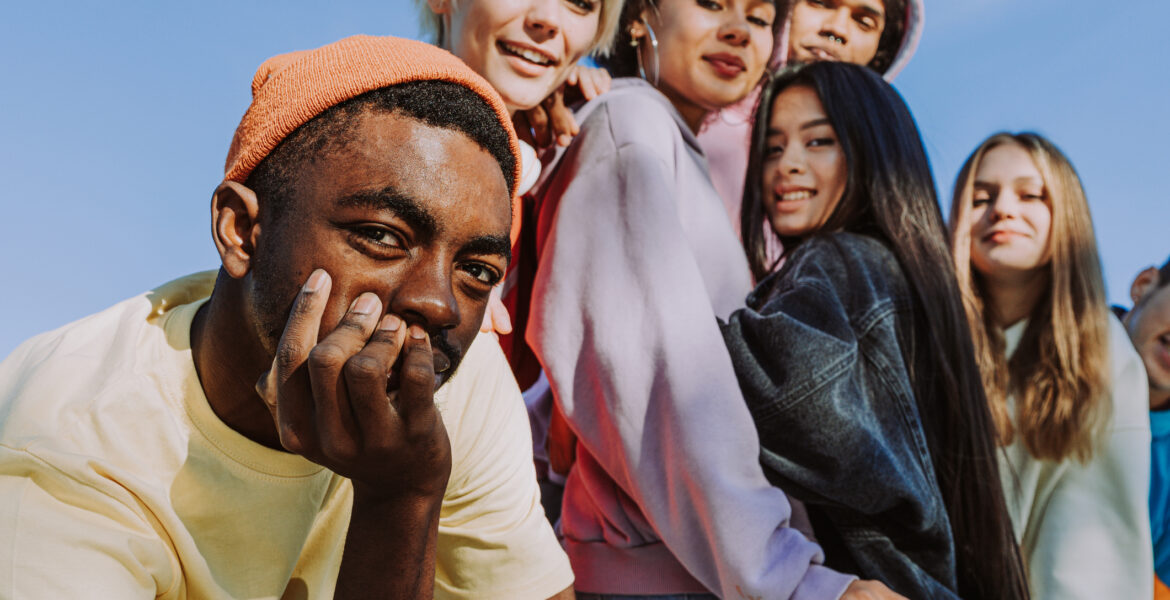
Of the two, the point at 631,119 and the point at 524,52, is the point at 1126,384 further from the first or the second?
the point at 524,52

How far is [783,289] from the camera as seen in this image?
2.55 meters

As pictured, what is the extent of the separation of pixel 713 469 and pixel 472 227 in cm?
85

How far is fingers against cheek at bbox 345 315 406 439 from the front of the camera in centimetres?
132

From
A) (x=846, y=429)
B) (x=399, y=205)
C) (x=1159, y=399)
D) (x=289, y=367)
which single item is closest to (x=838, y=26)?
(x=846, y=429)

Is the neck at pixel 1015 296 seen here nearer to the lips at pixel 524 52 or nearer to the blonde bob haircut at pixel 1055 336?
the blonde bob haircut at pixel 1055 336

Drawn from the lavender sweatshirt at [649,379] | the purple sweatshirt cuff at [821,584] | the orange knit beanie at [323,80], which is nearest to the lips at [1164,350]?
the lavender sweatshirt at [649,379]

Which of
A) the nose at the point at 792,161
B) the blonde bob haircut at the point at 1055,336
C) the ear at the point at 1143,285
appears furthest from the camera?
the ear at the point at 1143,285

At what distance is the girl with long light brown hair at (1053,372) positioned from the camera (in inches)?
128

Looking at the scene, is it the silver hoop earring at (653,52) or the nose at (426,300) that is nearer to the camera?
the nose at (426,300)

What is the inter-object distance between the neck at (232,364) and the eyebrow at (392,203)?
0.27 m

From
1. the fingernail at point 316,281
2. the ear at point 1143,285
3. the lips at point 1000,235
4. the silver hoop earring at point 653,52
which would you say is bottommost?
the ear at point 1143,285

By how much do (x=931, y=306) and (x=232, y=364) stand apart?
1.80 meters

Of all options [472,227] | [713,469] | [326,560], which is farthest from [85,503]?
[713,469]

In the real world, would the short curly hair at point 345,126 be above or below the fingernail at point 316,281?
above
